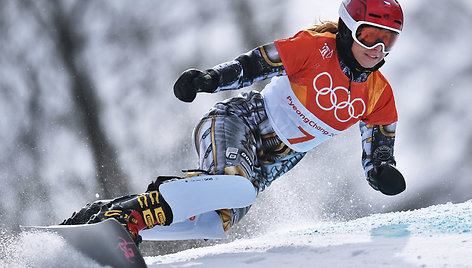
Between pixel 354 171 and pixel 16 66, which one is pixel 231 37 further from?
pixel 16 66

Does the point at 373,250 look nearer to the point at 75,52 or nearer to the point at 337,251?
the point at 337,251

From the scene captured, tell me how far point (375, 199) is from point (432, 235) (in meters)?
5.07

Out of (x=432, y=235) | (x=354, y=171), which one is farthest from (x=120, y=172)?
(x=432, y=235)

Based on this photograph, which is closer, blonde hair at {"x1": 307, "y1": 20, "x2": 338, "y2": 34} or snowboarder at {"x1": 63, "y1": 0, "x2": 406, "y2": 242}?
snowboarder at {"x1": 63, "y1": 0, "x2": 406, "y2": 242}

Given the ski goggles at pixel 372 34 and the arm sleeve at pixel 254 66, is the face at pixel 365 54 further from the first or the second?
the arm sleeve at pixel 254 66

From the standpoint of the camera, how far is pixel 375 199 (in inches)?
281

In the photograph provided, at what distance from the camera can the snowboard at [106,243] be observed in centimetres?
192

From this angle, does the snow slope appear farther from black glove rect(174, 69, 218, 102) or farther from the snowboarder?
black glove rect(174, 69, 218, 102)

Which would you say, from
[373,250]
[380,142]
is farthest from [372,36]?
[373,250]

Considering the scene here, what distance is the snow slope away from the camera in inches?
71.5

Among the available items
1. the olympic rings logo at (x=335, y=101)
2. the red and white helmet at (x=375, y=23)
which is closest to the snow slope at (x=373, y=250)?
the olympic rings logo at (x=335, y=101)

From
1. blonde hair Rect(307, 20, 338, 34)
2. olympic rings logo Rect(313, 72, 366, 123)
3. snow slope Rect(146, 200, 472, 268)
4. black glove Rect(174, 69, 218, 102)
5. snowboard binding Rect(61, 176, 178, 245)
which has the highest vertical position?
blonde hair Rect(307, 20, 338, 34)

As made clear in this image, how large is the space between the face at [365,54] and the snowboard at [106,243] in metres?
1.37

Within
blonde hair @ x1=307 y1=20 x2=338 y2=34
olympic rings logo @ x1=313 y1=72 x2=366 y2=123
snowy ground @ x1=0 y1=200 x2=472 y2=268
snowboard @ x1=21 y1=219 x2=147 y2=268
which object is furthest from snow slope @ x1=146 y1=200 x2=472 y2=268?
blonde hair @ x1=307 y1=20 x2=338 y2=34
